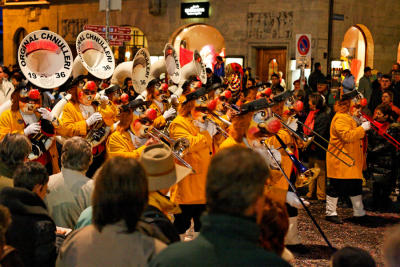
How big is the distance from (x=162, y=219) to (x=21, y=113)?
4.26 meters

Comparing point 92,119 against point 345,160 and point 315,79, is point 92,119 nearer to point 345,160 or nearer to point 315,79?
point 345,160

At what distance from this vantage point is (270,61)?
21.0m

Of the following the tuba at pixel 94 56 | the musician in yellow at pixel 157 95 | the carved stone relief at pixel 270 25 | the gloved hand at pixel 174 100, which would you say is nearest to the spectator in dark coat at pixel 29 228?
the tuba at pixel 94 56

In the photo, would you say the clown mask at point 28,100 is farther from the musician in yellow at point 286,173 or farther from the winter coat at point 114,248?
the winter coat at point 114,248

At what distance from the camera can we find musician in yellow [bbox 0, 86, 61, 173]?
275 inches

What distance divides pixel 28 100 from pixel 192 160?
7.24 feet

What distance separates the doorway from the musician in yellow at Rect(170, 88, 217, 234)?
46.4ft

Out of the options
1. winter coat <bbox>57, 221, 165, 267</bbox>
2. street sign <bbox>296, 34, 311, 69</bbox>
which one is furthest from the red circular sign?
winter coat <bbox>57, 221, 165, 267</bbox>

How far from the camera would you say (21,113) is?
710cm

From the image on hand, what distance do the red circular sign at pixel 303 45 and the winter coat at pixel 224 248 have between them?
1184 centimetres

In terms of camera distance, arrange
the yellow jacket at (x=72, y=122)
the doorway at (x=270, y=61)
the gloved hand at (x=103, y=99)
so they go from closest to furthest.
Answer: the yellow jacket at (x=72, y=122) → the gloved hand at (x=103, y=99) → the doorway at (x=270, y=61)

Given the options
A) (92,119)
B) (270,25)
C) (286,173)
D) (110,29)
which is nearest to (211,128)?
(286,173)

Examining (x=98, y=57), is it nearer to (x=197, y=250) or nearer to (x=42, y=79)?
(x=42, y=79)

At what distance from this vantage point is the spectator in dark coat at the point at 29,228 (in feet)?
11.6
